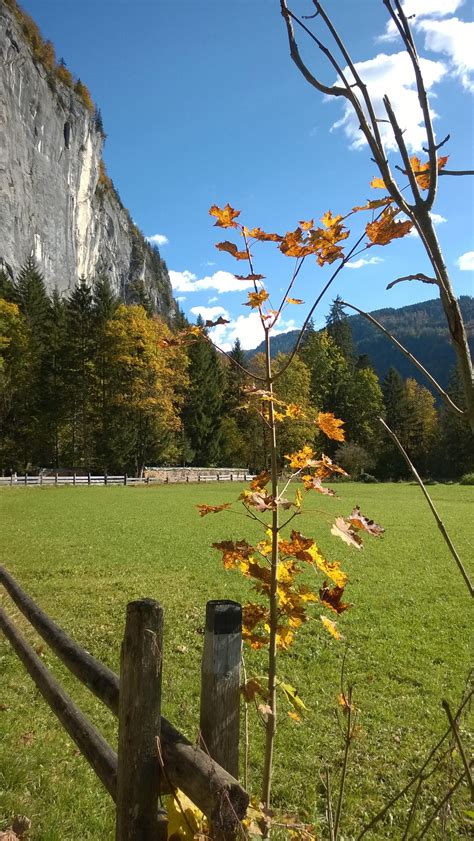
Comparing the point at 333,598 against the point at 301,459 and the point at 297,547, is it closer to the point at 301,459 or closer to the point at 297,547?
the point at 297,547

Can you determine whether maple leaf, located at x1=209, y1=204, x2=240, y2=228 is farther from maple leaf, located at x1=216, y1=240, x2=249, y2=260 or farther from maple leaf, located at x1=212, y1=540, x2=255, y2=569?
maple leaf, located at x1=212, y1=540, x2=255, y2=569

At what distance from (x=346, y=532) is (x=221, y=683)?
57 centimetres

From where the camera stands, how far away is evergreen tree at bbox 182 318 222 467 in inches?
1662

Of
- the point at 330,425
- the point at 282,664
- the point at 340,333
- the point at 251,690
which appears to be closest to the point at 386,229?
the point at 330,425

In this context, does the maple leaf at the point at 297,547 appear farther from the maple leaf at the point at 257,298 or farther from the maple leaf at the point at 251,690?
the maple leaf at the point at 257,298

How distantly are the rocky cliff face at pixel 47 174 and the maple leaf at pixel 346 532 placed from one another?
4871 centimetres

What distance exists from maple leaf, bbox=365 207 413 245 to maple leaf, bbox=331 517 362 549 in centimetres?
84

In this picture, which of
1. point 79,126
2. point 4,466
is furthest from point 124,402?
point 79,126

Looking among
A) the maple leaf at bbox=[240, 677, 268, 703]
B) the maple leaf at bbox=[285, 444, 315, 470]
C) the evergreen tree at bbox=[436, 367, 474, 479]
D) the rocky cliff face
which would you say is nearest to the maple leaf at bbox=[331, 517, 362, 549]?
the maple leaf at bbox=[285, 444, 315, 470]

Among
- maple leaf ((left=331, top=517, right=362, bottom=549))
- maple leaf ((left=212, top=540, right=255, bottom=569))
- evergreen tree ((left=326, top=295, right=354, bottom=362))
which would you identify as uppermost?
evergreen tree ((left=326, top=295, right=354, bottom=362))

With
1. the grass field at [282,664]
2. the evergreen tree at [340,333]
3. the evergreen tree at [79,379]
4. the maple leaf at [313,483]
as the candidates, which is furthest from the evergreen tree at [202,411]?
the maple leaf at [313,483]

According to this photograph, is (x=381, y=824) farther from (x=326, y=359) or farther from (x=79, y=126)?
(x=79, y=126)

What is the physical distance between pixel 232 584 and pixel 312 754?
15.0 feet

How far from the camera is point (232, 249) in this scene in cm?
187
